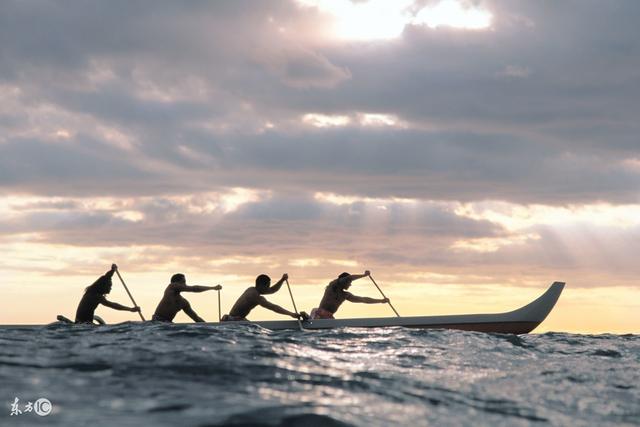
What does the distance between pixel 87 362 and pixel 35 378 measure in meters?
1.22

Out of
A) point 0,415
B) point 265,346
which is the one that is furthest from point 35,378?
point 265,346

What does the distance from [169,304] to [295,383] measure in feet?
37.9

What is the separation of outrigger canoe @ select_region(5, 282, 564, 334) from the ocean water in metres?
4.81

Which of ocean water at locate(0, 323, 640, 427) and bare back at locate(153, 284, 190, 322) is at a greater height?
bare back at locate(153, 284, 190, 322)

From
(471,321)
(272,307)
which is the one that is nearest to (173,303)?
(272,307)

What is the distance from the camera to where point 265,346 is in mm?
13164

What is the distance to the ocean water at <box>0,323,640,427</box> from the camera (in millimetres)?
7309

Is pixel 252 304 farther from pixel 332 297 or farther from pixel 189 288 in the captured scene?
pixel 332 297

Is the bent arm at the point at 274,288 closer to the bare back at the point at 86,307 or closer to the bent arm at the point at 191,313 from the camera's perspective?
the bent arm at the point at 191,313

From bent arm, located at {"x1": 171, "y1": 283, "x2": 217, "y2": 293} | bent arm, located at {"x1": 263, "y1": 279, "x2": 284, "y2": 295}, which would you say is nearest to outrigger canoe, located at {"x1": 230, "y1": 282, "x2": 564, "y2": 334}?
bent arm, located at {"x1": 263, "y1": 279, "x2": 284, "y2": 295}

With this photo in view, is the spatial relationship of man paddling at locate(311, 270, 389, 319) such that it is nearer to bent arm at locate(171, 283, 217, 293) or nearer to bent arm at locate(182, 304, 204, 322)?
bent arm at locate(171, 283, 217, 293)

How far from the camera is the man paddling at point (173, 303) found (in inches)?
787

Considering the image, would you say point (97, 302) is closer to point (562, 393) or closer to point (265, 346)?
point (265, 346)

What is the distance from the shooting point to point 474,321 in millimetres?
21766
